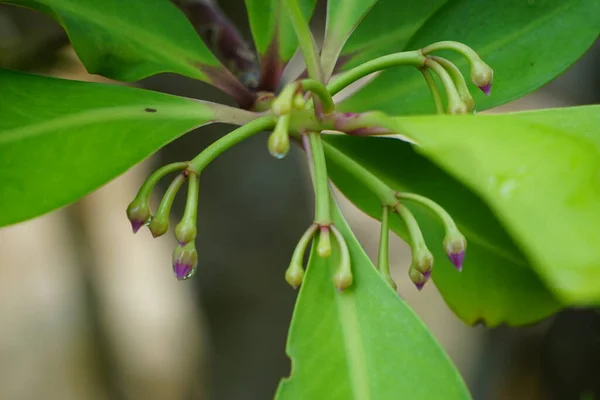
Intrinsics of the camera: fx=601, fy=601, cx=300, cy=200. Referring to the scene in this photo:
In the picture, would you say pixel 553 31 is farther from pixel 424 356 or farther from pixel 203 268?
pixel 203 268

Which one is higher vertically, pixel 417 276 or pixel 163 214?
pixel 163 214

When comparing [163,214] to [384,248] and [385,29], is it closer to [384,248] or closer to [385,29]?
[384,248]

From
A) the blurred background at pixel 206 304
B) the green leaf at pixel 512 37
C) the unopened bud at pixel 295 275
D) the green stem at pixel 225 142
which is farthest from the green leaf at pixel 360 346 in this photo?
the blurred background at pixel 206 304

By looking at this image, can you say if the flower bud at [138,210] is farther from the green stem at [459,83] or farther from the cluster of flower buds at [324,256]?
the green stem at [459,83]

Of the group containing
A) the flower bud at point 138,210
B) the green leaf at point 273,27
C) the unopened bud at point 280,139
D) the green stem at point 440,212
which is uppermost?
the green leaf at point 273,27

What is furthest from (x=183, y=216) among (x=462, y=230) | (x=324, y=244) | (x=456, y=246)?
(x=462, y=230)

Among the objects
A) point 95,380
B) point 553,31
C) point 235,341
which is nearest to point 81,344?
point 95,380
